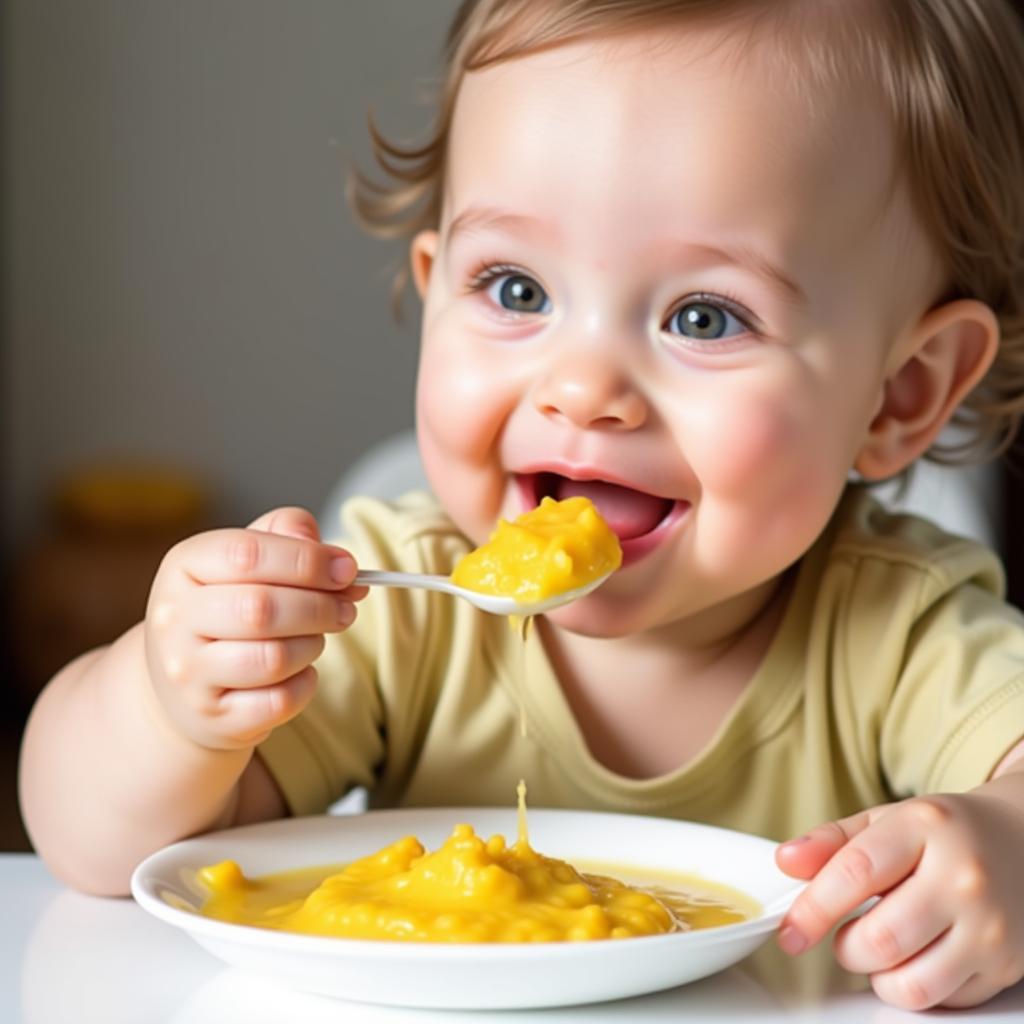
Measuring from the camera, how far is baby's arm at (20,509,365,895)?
91 cm

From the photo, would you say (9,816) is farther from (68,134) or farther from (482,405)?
(482,405)

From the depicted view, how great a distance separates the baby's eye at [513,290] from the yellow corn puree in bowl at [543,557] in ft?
0.57

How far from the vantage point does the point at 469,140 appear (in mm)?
1170

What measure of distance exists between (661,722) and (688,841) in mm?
303

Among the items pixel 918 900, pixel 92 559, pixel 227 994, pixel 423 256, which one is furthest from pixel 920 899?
pixel 92 559

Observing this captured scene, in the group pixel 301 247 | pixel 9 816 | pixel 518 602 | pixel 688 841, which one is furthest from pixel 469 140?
pixel 301 247

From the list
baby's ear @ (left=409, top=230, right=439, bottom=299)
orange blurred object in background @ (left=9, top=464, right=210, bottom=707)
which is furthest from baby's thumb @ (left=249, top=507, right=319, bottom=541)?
orange blurred object in background @ (left=9, top=464, right=210, bottom=707)

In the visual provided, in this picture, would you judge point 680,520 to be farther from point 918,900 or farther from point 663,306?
point 918,900

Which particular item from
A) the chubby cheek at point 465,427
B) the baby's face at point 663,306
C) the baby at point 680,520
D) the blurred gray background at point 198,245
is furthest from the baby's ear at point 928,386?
the blurred gray background at point 198,245

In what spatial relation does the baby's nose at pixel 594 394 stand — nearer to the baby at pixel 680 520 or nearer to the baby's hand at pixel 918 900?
the baby at pixel 680 520

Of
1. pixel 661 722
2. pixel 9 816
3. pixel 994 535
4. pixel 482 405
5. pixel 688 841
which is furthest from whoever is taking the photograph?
pixel 9 816

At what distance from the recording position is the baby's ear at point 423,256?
1.38 m

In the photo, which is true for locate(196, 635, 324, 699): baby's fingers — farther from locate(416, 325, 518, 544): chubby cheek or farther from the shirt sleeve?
the shirt sleeve

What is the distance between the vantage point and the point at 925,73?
118 centimetres
